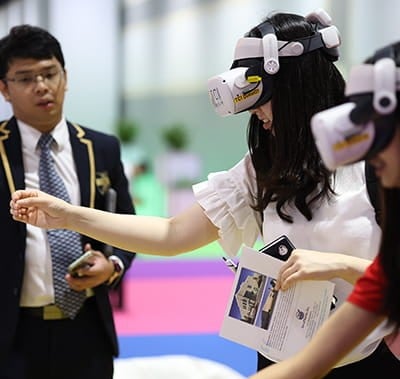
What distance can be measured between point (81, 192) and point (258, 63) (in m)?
0.97

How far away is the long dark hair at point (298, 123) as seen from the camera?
2.00m

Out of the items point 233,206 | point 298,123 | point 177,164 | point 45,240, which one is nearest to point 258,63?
point 298,123

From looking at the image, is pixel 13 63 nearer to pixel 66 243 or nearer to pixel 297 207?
pixel 66 243

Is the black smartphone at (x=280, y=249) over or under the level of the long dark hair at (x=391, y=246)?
under

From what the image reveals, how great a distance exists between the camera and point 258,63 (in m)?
2.00

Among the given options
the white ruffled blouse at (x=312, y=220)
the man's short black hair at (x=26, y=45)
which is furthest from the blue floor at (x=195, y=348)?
the white ruffled blouse at (x=312, y=220)

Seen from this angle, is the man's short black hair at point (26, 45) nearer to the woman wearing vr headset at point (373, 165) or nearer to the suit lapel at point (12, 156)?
the suit lapel at point (12, 156)

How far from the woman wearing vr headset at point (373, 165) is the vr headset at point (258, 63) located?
0.62 meters

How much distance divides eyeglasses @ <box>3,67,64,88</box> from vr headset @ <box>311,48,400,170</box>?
1.60 meters

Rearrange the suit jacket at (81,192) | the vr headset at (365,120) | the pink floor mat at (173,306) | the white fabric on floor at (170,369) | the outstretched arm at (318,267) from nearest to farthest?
the vr headset at (365,120) → the outstretched arm at (318,267) → the suit jacket at (81,192) → the white fabric on floor at (170,369) → the pink floor mat at (173,306)

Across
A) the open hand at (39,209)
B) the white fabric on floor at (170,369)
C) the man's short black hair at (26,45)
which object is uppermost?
the man's short black hair at (26,45)

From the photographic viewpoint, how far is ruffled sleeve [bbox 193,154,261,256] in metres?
2.16

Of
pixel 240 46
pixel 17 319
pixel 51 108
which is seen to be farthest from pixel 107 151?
pixel 240 46

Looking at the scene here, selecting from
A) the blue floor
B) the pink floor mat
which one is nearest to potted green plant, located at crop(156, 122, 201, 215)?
the pink floor mat
